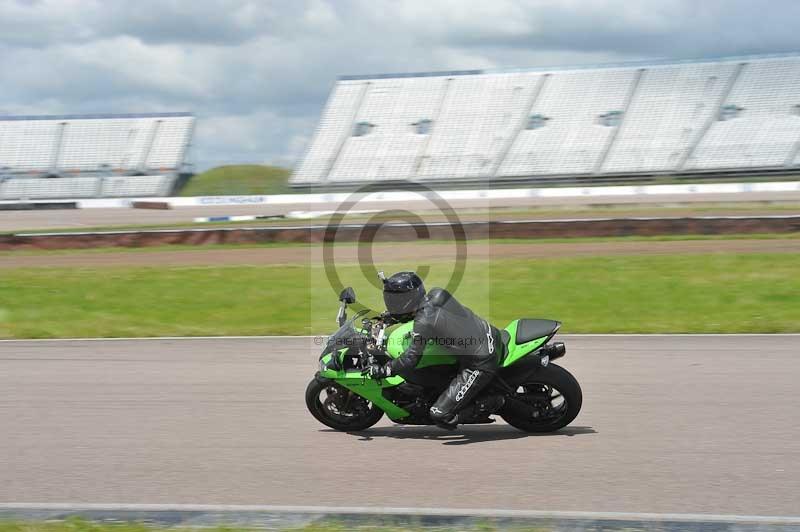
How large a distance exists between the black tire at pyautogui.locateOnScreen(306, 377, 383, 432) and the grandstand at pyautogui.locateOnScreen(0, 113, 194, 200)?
5201cm

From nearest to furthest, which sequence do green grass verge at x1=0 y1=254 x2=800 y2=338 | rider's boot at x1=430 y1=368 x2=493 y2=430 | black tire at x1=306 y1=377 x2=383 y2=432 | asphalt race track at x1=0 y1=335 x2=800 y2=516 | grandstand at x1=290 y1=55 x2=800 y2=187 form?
asphalt race track at x1=0 y1=335 x2=800 y2=516 < rider's boot at x1=430 y1=368 x2=493 y2=430 < black tire at x1=306 y1=377 x2=383 y2=432 < green grass verge at x1=0 y1=254 x2=800 y2=338 < grandstand at x1=290 y1=55 x2=800 y2=187

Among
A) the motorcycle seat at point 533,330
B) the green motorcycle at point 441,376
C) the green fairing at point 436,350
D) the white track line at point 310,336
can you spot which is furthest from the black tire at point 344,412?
the white track line at point 310,336

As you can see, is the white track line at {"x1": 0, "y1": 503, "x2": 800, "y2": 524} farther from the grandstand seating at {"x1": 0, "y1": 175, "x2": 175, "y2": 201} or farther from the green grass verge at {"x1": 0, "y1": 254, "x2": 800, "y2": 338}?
the grandstand seating at {"x1": 0, "y1": 175, "x2": 175, "y2": 201}

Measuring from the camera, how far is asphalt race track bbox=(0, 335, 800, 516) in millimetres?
5793

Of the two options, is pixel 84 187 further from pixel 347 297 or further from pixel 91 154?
pixel 347 297

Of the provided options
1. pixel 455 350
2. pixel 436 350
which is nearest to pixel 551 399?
pixel 455 350

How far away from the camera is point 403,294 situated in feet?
23.0

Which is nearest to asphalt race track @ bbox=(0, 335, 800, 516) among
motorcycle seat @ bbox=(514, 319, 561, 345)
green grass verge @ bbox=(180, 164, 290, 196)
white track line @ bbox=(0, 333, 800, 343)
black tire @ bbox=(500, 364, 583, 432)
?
black tire @ bbox=(500, 364, 583, 432)

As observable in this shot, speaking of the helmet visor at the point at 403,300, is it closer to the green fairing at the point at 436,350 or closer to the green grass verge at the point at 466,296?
the green fairing at the point at 436,350

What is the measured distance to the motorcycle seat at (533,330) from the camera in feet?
23.7

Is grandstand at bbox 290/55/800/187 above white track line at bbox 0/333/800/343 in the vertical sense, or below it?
above

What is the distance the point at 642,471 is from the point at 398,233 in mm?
19260

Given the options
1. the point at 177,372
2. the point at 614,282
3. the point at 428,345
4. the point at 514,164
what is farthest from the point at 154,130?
the point at 428,345

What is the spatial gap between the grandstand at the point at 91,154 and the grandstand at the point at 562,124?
9362 mm
